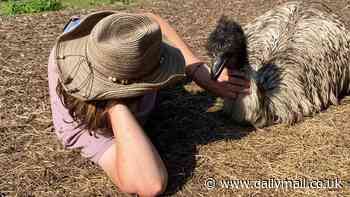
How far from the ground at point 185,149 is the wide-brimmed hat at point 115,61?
798 millimetres

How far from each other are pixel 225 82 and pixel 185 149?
71cm

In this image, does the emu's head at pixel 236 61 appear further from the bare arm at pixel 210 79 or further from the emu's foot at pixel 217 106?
the emu's foot at pixel 217 106

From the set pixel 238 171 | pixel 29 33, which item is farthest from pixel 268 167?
pixel 29 33

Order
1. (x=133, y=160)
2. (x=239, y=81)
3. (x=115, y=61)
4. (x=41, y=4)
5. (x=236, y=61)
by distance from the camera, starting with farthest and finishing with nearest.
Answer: (x=41, y=4)
(x=239, y=81)
(x=236, y=61)
(x=133, y=160)
(x=115, y=61)

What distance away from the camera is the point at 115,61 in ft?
12.3

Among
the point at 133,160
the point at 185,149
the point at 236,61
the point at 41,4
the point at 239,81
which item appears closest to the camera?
the point at 133,160

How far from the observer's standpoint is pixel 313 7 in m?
6.14

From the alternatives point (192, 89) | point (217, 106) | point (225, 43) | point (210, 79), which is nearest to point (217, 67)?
point (225, 43)

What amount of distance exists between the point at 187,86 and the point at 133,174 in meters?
2.29

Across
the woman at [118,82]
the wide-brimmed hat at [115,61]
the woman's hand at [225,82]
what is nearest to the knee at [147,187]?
the woman at [118,82]

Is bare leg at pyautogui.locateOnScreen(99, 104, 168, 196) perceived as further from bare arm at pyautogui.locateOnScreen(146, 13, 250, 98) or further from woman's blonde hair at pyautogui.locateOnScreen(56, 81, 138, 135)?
bare arm at pyautogui.locateOnScreen(146, 13, 250, 98)

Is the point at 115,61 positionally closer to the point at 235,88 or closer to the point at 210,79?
the point at 210,79

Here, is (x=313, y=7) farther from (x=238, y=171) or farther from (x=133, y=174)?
(x=133, y=174)

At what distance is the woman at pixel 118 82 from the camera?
12.4 feet
